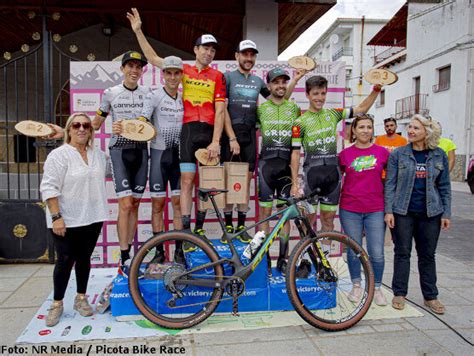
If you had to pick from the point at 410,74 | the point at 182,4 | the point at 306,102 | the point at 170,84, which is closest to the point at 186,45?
the point at 182,4

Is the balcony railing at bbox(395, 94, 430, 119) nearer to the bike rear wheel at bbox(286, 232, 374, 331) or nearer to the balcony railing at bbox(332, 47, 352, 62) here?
the balcony railing at bbox(332, 47, 352, 62)

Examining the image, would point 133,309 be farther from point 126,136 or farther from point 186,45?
point 186,45

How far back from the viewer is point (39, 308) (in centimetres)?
383

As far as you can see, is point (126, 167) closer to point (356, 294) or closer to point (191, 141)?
point (191, 141)

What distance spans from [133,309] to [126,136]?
1598 mm

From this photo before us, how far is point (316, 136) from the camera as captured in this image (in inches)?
156

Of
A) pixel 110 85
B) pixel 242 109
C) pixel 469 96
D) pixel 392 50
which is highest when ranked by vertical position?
pixel 392 50

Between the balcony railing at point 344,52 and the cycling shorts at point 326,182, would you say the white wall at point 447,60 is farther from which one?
the cycling shorts at point 326,182

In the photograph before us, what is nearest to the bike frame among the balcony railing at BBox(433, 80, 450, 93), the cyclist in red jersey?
the cyclist in red jersey

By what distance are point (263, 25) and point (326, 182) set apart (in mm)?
3676

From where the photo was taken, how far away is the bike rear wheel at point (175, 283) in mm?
3275

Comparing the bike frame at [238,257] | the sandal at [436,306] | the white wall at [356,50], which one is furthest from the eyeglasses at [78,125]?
the white wall at [356,50]

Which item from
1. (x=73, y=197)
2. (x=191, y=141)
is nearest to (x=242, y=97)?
(x=191, y=141)

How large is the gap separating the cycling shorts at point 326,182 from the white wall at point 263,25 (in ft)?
10.7
